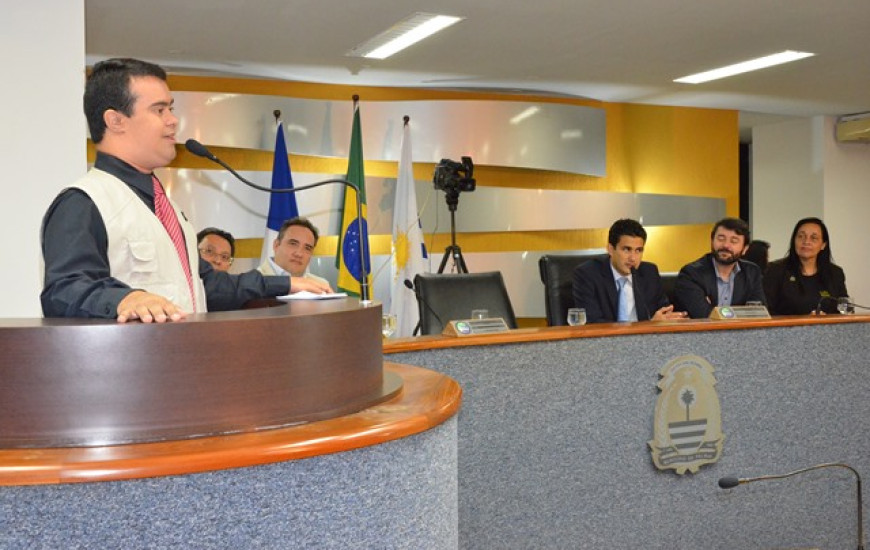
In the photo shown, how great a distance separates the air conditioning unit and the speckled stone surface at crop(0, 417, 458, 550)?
847cm

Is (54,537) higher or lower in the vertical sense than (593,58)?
lower

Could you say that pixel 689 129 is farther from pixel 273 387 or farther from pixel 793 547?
pixel 273 387

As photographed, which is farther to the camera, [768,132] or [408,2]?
[768,132]

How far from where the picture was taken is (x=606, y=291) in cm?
387

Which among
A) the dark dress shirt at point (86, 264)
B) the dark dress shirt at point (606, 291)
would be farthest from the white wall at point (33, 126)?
the dark dress shirt at point (86, 264)

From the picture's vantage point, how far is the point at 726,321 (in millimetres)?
2906

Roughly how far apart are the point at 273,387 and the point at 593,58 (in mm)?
5495

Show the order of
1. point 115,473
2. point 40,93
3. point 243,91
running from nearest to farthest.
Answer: point 115,473, point 40,93, point 243,91

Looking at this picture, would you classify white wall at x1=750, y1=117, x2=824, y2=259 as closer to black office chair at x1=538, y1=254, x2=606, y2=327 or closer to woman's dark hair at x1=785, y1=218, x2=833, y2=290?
woman's dark hair at x1=785, y1=218, x2=833, y2=290

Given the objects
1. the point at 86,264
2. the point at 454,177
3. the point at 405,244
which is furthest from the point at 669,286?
the point at 86,264

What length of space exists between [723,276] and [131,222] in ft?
10.2

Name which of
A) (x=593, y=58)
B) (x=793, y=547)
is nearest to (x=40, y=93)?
(x=793, y=547)

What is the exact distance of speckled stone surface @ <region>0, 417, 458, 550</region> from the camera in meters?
0.95

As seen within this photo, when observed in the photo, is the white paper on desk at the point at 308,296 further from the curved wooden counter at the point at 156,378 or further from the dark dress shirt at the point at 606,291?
the dark dress shirt at the point at 606,291
